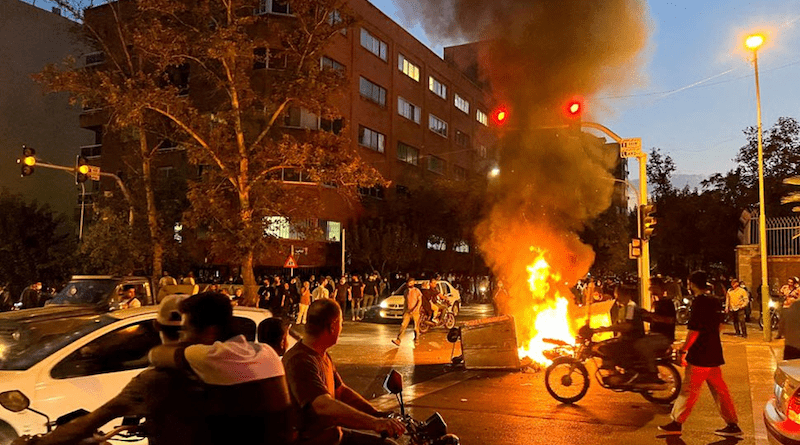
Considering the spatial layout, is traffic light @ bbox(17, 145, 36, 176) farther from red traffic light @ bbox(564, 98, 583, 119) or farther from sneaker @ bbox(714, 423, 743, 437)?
sneaker @ bbox(714, 423, 743, 437)

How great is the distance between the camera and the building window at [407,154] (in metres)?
40.9

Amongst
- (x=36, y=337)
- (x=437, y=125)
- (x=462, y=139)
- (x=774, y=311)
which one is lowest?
(x=774, y=311)

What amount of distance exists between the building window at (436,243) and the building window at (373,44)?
10.7m

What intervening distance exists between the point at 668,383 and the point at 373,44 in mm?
31834

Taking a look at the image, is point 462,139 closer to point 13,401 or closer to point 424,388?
point 424,388

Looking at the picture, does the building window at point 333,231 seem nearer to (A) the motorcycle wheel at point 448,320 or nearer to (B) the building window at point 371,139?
(B) the building window at point 371,139

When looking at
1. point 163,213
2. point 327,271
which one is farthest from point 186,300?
point 327,271

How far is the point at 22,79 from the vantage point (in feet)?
132

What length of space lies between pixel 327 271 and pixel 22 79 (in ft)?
75.4

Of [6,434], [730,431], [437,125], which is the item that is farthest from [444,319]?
[437,125]

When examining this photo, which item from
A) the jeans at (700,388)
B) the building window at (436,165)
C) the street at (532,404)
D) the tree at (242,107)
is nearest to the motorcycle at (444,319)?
the tree at (242,107)

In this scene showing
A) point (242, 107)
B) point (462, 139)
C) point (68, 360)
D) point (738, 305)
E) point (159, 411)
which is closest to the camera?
point (159, 411)

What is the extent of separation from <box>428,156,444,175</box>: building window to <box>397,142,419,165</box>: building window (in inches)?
88.8

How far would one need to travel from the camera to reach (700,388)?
6.79 m
